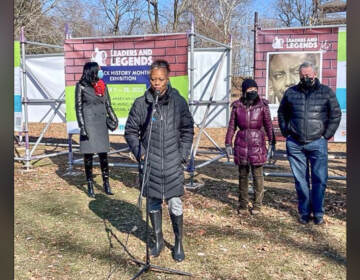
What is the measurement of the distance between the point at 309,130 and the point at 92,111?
3.22 m

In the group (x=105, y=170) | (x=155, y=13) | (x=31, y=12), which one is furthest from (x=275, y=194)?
(x=155, y=13)

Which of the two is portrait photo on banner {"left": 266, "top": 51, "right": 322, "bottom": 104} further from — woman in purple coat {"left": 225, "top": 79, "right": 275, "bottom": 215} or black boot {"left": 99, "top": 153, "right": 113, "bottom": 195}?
black boot {"left": 99, "top": 153, "right": 113, "bottom": 195}

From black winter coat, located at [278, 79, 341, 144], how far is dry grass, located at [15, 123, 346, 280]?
1.15m

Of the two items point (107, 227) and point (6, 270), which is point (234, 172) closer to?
point (107, 227)

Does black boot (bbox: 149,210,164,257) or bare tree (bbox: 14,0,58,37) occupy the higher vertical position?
bare tree (bbox: 14,0,58,37)

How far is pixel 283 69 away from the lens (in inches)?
266

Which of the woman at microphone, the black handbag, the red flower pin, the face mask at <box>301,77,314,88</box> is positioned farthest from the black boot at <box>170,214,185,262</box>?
the red flower pin

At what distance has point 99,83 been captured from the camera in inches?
244

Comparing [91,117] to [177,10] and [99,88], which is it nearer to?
[99,88]

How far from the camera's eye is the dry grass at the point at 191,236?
3.87m

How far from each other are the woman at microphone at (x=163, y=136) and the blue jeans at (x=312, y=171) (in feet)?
5.44

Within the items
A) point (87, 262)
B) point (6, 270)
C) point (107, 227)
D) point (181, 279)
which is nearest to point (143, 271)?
point (181, 279)

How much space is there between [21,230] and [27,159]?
363 cm

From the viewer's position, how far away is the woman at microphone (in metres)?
3.84
